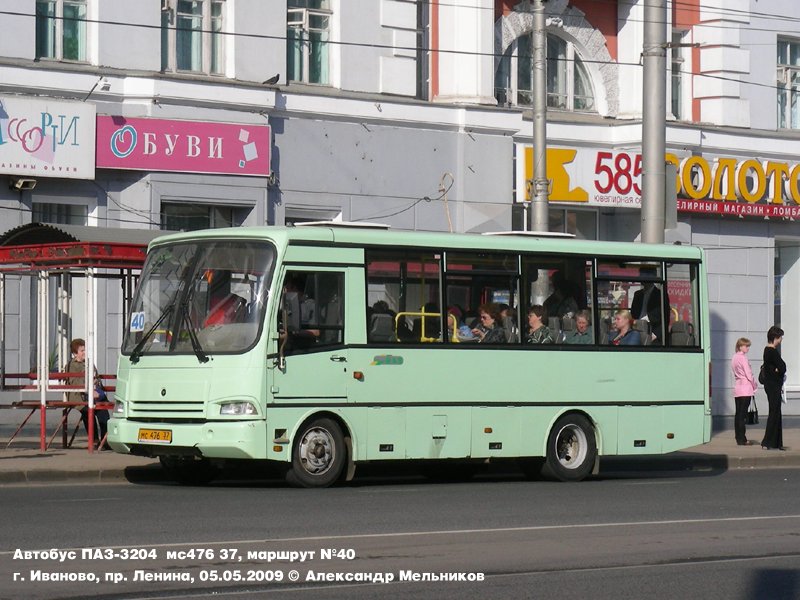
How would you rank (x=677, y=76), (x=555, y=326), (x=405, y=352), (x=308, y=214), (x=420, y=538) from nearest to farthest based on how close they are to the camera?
(x=420, y=538) < (x=405, y=352) < (x=555, y=326) < (x=308, y=214) < (x=677, y=76)

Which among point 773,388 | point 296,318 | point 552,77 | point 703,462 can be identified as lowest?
point 703,462

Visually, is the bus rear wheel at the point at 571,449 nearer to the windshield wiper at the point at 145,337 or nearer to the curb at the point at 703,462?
the curb at the point at 703,462

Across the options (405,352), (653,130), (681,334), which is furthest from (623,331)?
(653,130)

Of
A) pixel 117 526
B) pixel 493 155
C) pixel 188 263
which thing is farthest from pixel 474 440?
pixel 493 155

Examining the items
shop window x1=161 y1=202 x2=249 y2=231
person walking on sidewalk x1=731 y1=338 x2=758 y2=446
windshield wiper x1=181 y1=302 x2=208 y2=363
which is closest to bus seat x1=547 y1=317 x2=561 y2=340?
windshield wiper x1=181 y1=302 x2=208 y2=363

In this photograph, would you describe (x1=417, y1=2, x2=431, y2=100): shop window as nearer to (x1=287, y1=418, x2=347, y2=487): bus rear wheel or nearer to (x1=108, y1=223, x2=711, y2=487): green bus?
(x1=108, y1=223, x2=711, y2=487): green bus

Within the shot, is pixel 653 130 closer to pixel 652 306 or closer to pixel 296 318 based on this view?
pixel 652 306

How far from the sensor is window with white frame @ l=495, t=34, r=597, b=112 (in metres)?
32.7

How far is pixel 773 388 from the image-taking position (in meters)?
24.5

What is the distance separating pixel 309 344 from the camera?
17.2 metres

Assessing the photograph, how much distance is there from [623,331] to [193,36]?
37.4 feet

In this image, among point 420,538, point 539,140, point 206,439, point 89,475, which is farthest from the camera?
point 539,140

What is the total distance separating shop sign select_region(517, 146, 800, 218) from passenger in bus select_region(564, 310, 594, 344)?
12.4 m

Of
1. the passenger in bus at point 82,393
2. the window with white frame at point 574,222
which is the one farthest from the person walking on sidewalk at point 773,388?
the passenger in bus at point 82,393
